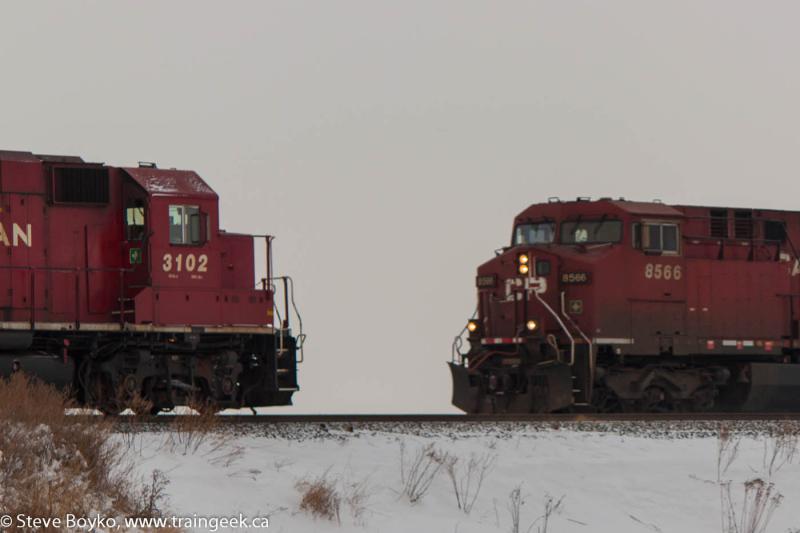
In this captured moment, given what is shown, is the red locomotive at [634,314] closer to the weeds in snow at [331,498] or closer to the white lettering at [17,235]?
the white lettering at [17,235]

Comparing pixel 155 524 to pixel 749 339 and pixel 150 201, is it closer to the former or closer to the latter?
pixel 150 201

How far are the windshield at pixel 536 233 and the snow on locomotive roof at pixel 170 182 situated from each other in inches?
265

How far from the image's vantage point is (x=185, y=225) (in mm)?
21016

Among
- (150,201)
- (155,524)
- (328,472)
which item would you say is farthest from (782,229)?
(155,524)

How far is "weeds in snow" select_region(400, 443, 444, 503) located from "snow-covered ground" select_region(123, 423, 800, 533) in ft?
0.26

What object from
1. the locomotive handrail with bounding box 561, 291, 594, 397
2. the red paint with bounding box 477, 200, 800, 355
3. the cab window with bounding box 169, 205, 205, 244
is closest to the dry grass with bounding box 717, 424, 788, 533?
the locomotive handrail with bounding box 561, 291, 594, 397

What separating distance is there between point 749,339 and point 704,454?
758cm

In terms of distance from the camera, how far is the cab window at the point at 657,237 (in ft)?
81.0

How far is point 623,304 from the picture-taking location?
24391 mm

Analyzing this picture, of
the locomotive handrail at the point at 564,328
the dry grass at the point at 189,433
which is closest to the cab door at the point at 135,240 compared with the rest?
the dry grass at the point at 189,433

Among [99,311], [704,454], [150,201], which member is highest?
[150,201]

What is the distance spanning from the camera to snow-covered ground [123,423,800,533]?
46.6 ft

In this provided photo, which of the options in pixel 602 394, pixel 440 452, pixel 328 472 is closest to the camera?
pixel 328 472

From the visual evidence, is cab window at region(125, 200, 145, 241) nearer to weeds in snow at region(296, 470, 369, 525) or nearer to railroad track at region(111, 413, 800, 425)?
railroad track at region(111, 413, 800, 425)
